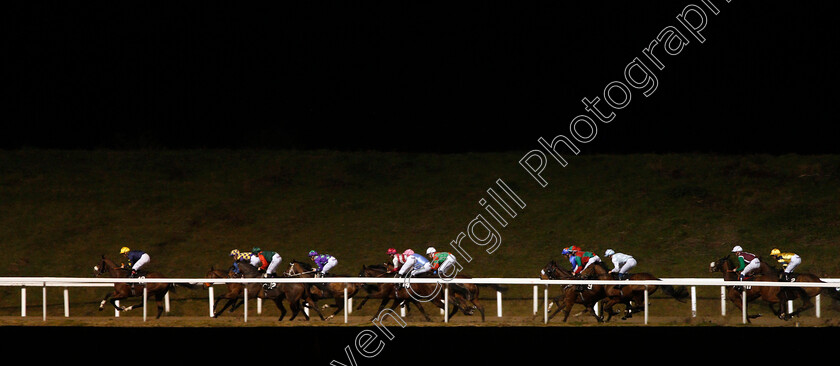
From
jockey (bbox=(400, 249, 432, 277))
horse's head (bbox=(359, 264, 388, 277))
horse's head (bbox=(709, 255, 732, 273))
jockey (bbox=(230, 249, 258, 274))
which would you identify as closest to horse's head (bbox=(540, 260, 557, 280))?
jockey (bbox=(400, 249, 432, 277))

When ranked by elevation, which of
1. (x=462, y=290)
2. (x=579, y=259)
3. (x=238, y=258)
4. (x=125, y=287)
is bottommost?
(x=462, y=290)

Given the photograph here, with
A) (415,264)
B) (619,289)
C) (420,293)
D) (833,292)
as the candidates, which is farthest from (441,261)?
(833,292)

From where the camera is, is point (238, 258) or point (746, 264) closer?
point (746, 264)

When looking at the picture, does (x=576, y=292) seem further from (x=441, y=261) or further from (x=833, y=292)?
(x=833, y=292)

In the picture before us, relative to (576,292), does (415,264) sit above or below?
above

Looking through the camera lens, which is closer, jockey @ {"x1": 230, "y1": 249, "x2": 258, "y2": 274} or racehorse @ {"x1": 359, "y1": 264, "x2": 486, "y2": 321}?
racehorse @ {"x1": 359, "y1": 264, "x2": 486, "y2": 321}

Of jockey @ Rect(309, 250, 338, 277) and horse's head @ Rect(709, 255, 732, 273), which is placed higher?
jockey @ Rect(309, 250, 338, 277)

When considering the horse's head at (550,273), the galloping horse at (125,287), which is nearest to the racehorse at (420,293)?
the horse's head at (550,273)

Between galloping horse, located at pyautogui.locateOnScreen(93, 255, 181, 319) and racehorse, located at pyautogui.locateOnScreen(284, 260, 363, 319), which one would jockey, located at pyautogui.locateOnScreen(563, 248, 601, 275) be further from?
galloping horse, located at pyautogui.locateOnScreen(93, 255, 181, 319)

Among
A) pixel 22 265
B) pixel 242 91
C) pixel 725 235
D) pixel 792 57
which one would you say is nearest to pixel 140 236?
pixel 22 265

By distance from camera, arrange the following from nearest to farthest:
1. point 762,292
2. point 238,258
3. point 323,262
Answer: point 762,292, point 323,262, point 238,258

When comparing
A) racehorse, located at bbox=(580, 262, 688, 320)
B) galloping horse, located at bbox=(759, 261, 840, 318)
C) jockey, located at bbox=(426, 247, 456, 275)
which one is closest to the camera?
galloping horse, located at bbox=(759, 261, 840, 318)

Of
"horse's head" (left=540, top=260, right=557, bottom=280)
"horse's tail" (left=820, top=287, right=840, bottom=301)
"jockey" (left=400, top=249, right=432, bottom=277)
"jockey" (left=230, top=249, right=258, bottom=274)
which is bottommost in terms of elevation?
"horse's tail" (left=820, top=287, right=840, bottom=301)
